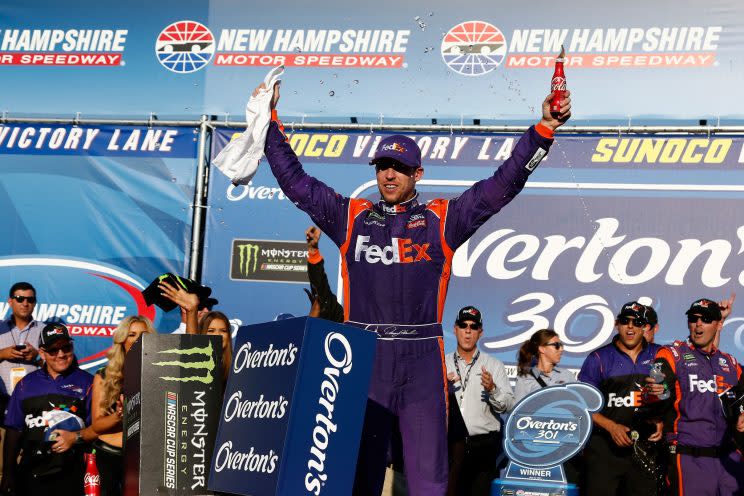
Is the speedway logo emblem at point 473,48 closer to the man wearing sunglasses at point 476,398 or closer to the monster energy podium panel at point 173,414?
the man wearing sunglasses at point 476,398

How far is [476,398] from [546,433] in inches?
39.9

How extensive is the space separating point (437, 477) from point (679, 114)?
5.39m

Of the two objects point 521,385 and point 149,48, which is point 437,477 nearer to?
point 521,385

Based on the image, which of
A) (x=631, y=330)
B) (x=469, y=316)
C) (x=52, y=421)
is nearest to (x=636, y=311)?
(x=631, y=330)

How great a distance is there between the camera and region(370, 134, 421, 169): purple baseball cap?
5.21m

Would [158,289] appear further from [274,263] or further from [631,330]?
[631,330]

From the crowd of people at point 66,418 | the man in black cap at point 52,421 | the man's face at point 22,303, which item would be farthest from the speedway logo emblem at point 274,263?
the man in black cap at point 52,421

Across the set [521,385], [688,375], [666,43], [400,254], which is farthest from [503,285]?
[400,254]

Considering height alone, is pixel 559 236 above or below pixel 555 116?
above

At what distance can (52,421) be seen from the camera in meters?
7.95

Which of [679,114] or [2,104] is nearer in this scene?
[679,114]

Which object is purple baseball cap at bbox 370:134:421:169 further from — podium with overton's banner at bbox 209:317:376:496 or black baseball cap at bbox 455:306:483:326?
black baseball cap at bbox 455:306:483:326

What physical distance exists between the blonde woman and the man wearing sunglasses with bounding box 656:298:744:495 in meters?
3.94

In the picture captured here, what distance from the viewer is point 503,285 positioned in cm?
945
